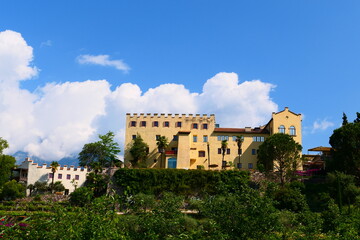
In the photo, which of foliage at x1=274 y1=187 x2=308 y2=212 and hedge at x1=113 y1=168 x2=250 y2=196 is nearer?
foliage at x1=274 y1=187 x2=308 y2=212

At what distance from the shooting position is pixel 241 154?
69.6 m

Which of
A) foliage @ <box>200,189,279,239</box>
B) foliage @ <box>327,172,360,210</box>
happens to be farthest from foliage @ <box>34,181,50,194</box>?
foliage @ <box>200,189,279,239</box>

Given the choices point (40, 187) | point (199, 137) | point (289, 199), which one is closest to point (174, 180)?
point (199, 137)

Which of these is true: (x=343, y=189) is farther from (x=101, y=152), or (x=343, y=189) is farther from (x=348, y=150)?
(x=101, y=152)

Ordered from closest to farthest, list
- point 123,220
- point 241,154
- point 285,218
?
point 123,220
point 285,218
point 241,154

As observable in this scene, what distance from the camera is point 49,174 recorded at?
Result: 68.1 m

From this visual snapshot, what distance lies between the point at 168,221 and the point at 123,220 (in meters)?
2.93

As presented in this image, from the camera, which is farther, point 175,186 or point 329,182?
point 175,186

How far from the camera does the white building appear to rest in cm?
6738

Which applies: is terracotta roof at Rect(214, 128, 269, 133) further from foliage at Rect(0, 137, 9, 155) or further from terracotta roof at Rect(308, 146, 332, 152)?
foliage at Rect(0, 137, 9, 155)

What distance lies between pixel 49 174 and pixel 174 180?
25.5 meters

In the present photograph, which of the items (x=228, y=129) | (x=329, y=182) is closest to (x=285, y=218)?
(x=329, y=182)

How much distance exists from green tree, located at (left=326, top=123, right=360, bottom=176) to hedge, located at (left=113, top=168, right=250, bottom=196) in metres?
14.0

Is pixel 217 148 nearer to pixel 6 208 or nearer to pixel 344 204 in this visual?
pixel 344 204
